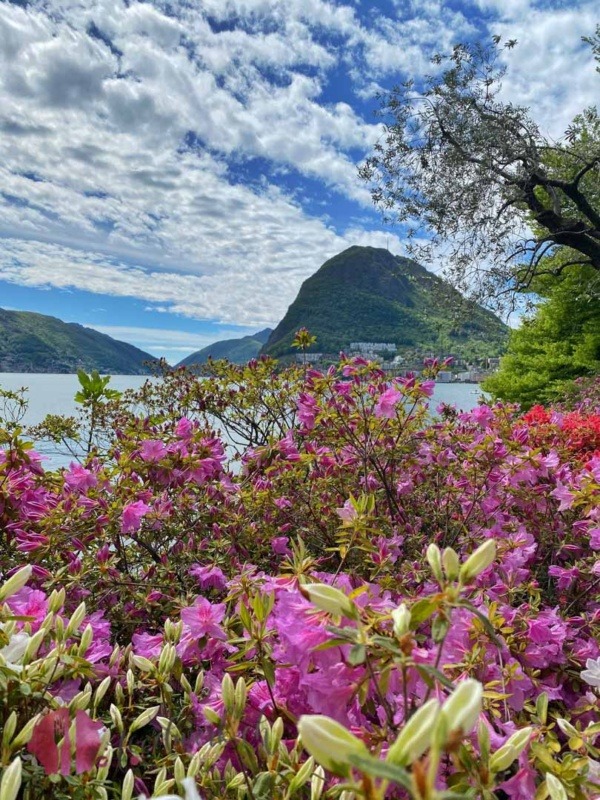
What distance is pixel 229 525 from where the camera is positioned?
2314 mm

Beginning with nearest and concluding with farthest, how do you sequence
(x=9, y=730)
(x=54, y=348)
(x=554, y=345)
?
(x=9, y=730) → (x=554, y=345) → (x=54, y=348)

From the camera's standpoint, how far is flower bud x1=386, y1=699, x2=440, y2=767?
415 mm

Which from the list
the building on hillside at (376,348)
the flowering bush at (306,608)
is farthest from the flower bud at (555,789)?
the building on hillside at (376,348)

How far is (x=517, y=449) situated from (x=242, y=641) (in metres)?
1.82

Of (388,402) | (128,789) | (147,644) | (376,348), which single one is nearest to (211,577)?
(147,644)

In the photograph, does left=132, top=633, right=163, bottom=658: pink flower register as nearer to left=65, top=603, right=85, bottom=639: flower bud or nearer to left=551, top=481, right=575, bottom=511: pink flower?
left=65, top=603, right=85, bottom=639: flower bud

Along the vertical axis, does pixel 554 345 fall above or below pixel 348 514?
above

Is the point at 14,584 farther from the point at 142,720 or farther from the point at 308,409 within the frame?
the point at 308,409

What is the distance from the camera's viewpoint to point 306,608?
2.98 ft

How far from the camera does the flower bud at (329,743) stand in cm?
45

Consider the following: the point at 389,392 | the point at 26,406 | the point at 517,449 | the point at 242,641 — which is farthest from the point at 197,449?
the point at 26,406

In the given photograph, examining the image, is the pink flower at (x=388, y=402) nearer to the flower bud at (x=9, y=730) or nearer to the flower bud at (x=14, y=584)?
the flower bud at (x=14, y=584)

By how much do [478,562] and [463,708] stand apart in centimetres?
31

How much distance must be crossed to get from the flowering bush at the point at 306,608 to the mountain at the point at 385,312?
3.51ft
